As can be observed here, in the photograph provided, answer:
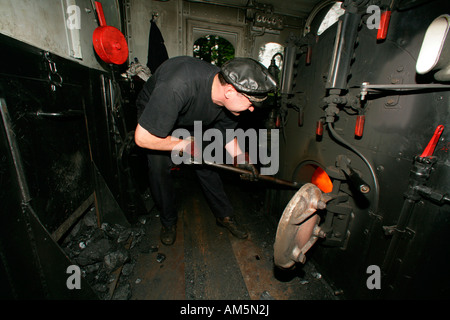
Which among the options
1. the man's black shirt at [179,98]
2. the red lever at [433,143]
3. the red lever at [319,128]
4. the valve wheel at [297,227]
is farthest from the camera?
the red lever at [319,128]

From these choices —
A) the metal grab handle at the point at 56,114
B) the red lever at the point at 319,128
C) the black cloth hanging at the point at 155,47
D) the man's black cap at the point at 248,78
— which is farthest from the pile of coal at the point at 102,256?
the black cloth hanging at the point at 155,47

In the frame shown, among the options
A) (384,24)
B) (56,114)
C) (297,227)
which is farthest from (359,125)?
(56,114)

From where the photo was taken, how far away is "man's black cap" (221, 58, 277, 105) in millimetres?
1591

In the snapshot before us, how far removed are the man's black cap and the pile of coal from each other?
1989mm

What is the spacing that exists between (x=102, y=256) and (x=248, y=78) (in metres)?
2.17

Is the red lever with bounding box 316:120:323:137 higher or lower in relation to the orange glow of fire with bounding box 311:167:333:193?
higher

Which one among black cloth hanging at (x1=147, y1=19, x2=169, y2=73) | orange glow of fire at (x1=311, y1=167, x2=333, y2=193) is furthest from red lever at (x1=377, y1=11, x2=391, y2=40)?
black cloth hanging at (x1=147, y1=19, x2=169, y2=73)

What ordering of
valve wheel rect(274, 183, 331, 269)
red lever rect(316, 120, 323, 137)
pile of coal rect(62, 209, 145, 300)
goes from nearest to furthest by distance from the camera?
valve wheel rect(274, 183, 331, 269)
pile of coal rect(62, 209, 145, 300)
red lever rect(316, 120, 323, 137)

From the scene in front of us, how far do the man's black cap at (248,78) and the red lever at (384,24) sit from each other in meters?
0.74

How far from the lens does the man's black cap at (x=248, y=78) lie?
A: 1591mm

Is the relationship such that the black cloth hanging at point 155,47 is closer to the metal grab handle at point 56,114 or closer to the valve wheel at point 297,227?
Result: the metal grab handle at point 56,114

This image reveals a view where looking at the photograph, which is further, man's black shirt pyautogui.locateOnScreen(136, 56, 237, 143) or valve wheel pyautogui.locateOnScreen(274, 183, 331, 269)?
man's black shirt pyautogui.locateOnScreen(136, 56, 237, 143)

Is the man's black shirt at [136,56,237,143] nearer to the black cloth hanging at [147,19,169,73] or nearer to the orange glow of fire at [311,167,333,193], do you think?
the orange glow of fire at [311,167,333,193]

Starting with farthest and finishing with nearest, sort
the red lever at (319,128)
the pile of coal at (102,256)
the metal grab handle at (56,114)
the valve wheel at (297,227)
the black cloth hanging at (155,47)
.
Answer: the black cloth hanging at (155,47) < the red lever at (319,128) < the pile of coal at (102,256) < the metal grab handle at (56,114) < the valve wheel at (297,227)
